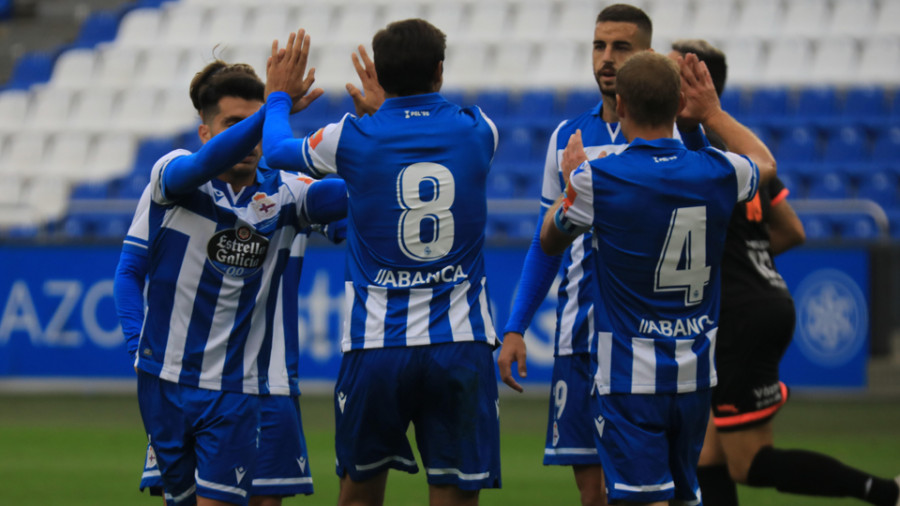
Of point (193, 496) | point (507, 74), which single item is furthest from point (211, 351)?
point (507, 74)

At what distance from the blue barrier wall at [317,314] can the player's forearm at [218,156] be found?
248 inches

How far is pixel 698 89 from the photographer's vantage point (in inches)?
154

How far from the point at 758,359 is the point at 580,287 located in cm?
89

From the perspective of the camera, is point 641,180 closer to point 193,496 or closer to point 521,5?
point 193,496

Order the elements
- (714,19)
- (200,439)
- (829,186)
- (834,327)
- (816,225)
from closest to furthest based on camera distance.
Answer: (200,439)
(834,327)
(816,225)
(829,186)
(714,19)

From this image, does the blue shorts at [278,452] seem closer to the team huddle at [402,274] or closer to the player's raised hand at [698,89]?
the team huddle at [402,274]

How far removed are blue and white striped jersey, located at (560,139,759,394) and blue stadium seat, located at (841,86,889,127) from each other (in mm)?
10732

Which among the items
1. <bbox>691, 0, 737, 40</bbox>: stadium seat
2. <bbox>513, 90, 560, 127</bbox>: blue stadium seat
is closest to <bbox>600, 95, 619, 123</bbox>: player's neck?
<bbox>513, 90, 560, 127</bbox>: blue stadium seat

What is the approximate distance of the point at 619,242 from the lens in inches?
142

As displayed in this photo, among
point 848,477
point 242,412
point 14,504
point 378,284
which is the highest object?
point 378,284

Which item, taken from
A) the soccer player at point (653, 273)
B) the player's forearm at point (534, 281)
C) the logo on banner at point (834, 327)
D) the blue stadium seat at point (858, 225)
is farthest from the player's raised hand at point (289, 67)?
the blue stadium seat at point (858, 225)

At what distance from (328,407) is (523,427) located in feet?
6.51

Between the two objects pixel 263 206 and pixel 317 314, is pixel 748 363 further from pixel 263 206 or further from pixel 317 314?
pixel 317 314

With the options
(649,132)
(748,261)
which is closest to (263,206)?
(649,132)
